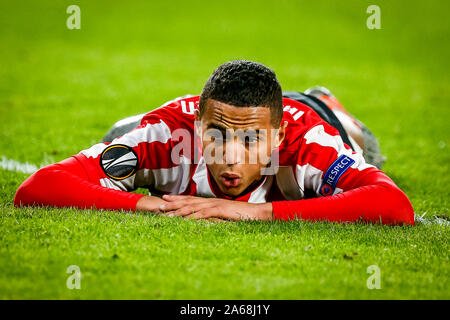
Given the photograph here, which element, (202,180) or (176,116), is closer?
(202,180)

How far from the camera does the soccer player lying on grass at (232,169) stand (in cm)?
441

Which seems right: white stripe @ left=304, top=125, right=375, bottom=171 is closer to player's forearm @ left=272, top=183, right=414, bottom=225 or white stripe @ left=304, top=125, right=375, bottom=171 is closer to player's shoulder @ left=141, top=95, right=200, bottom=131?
player's forearm @ left=272, top=183, right=414, bottom=225

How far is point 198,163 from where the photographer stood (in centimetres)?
501

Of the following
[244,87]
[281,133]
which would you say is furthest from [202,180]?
[244,87]

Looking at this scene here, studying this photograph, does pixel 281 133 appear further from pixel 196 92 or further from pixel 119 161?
pixel 196 92

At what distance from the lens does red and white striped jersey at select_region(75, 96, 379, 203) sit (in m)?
4.80

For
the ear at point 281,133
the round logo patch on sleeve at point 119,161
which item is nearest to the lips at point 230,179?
the ear at point 281,133

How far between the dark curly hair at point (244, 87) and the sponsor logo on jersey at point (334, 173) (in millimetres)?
624

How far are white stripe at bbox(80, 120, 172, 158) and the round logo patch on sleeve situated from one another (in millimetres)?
56

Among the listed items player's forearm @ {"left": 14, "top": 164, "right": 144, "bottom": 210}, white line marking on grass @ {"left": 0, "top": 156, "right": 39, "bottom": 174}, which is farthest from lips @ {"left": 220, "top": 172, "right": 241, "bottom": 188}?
white line marking on grass @ {"left": 0, "top": 156, "right": 39, "bottom": 174}

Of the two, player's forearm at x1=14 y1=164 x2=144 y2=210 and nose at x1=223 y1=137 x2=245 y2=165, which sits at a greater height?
nose at x1=223 y1=137 x2=245 y2=165

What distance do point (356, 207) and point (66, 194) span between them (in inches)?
84.5

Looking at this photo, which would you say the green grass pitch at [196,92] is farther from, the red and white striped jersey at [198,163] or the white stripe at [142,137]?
the white stripe at [142,137]
